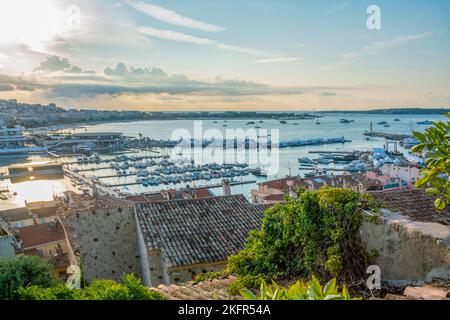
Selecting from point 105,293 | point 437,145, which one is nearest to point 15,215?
point 105,293

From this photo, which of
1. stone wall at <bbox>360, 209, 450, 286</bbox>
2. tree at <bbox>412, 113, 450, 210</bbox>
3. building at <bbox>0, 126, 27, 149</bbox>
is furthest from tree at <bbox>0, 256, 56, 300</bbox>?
building at <bbox>0, 126, 27, 149</bbox>

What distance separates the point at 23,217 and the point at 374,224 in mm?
24797

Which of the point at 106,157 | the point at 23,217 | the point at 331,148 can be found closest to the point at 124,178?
the point at 106,157

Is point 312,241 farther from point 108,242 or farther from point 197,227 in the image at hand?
point 108,242

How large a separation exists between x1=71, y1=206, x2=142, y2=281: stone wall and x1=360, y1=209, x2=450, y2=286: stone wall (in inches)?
218

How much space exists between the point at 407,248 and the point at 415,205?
5616mm

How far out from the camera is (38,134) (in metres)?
56.4

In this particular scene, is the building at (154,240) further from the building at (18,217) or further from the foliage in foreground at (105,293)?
the building at (18,217)

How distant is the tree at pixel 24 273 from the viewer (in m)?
6.24

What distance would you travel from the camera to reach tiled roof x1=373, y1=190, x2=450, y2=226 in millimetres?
8659

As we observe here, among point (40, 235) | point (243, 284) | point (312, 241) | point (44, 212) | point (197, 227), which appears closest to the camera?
point (243, 284)

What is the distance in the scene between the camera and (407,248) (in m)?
4.27

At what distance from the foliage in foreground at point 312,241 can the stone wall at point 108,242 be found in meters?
3.52

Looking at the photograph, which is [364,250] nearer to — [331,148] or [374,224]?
[374,224]
